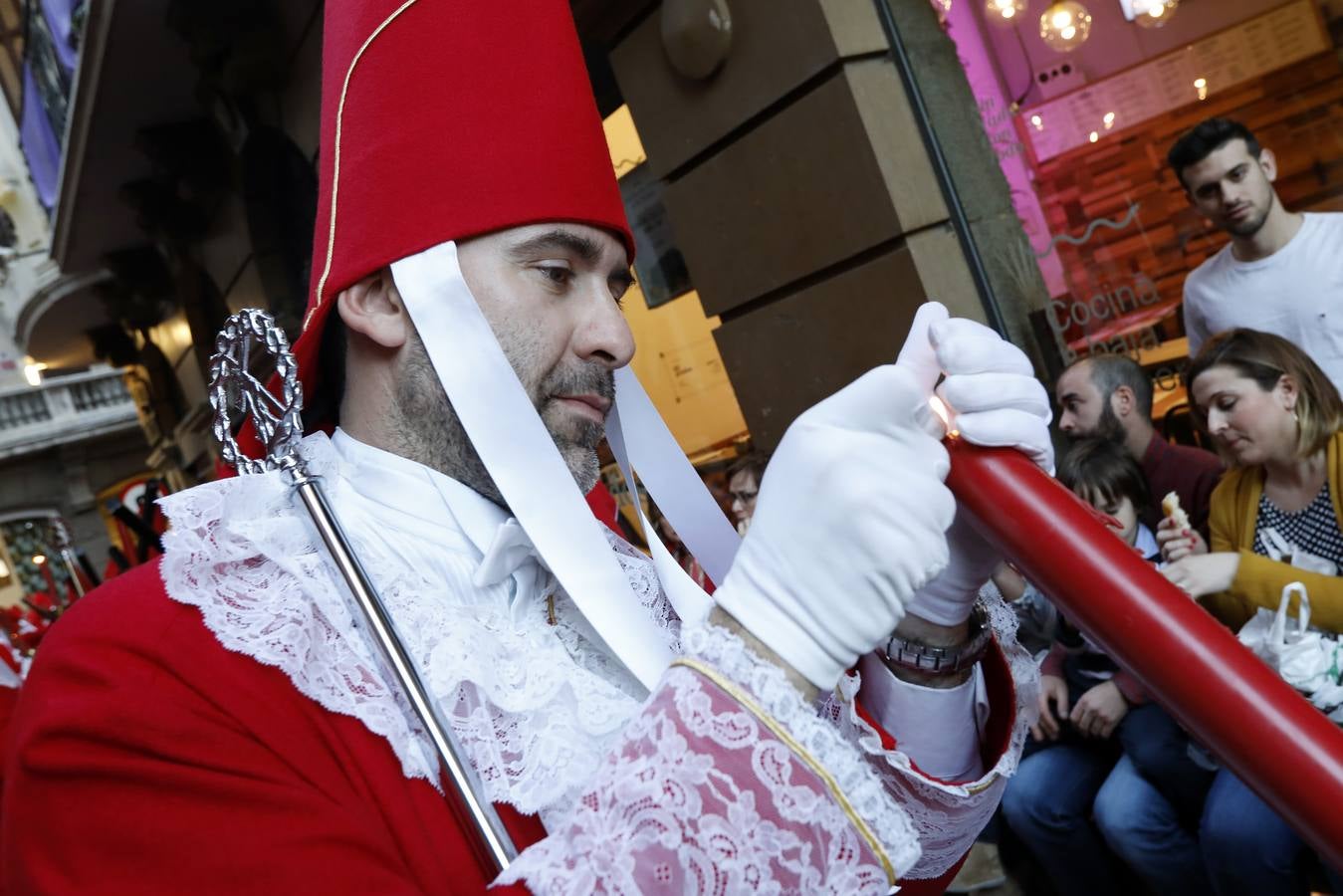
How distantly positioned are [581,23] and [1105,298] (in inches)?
83.5

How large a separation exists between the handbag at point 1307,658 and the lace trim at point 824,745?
1.38 metres

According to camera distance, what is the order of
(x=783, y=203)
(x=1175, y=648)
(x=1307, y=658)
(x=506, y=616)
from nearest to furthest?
(x=1175, y=648) < (x=506, y=616) < (x=1307, y=658) < (x=783, y=203)

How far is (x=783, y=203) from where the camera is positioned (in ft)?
11.8

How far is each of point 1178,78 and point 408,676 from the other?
2976 mm

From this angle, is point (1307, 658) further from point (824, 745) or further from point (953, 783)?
point (824, 745)

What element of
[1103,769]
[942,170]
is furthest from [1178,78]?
[1103,769]

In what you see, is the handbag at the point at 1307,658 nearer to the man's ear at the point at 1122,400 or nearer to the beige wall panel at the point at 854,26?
the man's ear at the point at 1122,400

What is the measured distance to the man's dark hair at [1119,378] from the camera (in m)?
3.09

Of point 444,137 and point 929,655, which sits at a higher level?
point 444,137

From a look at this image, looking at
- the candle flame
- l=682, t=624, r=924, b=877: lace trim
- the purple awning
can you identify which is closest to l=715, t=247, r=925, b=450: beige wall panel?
the candle flame

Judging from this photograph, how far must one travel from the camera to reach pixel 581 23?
4.04m

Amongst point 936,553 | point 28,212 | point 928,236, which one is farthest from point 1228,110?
point 28,212

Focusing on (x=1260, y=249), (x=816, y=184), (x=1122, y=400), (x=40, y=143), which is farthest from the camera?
(x=40, y=143)

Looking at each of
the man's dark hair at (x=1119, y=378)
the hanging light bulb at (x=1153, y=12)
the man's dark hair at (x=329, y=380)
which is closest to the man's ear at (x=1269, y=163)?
the hanging light bulb at (x=1153, y=12)
